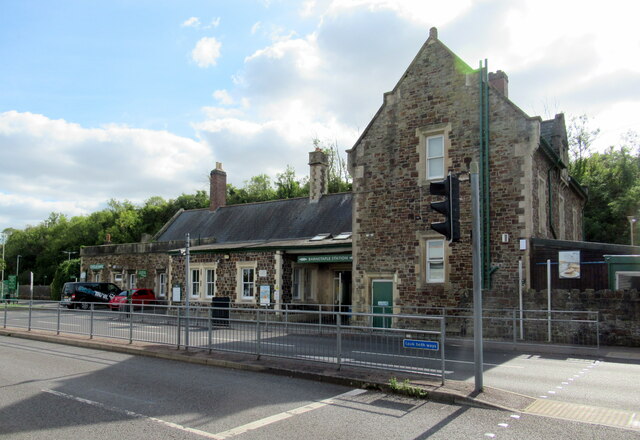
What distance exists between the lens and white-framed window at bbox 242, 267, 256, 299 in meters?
26.7

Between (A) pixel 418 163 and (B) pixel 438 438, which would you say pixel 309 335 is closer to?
(B) pixel 438 438

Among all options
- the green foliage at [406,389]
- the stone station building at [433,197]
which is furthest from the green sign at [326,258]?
the green foliage at [406,389]

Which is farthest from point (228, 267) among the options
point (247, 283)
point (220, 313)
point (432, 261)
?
point (432, 261)

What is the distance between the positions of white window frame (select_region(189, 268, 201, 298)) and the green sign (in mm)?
7340

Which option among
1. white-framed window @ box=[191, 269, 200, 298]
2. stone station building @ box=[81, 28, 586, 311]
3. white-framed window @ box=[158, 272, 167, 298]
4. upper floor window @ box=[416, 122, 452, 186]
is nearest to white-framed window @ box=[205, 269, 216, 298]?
white-framed window @ box=[191, 269, 200, 298]

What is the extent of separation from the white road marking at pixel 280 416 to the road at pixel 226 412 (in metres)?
0.01

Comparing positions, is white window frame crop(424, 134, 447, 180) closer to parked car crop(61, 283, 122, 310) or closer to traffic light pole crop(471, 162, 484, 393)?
traffic light pole crop(471, 162, 484, 393)

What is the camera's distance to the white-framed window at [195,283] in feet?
96.4

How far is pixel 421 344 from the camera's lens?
8.80 meters

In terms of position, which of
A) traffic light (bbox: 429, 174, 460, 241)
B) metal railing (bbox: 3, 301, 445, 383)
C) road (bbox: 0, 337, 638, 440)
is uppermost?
traffic light (bbox: 429, 174, 460, 241)

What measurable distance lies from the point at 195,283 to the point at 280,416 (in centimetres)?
2354

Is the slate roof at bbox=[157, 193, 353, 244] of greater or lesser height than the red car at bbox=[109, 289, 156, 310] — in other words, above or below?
above

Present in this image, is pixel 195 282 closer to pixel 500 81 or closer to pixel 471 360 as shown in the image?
pixel 500 81

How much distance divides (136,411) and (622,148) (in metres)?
46.4
